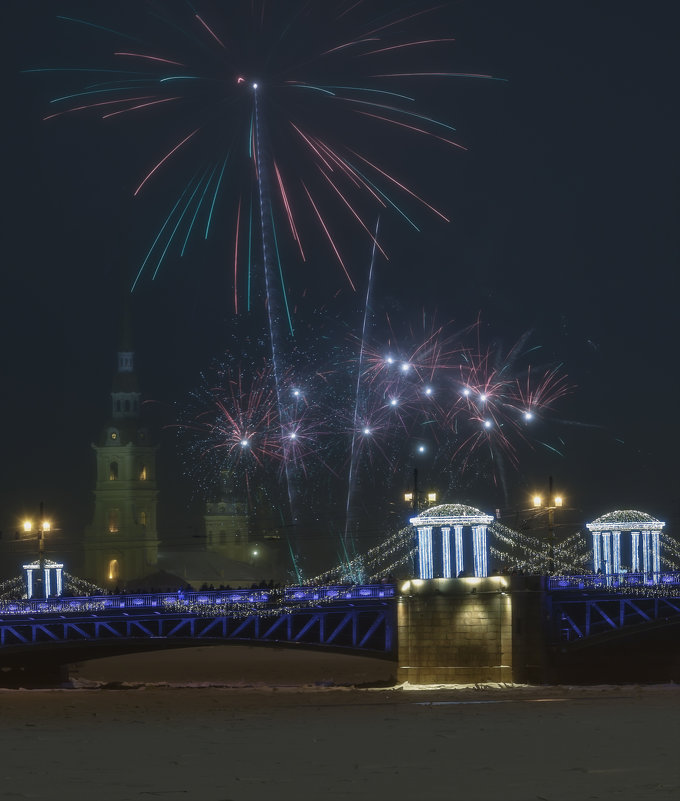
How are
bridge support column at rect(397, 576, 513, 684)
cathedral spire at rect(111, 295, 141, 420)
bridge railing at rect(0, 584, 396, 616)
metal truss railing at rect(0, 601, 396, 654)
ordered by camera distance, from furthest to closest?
cathedral spire at rect(111, 295, 141, 420) < bridge railing at rect(0, 584, 396, 616) < metal truss railing at rect(0, 601, 396, 654) < bridge support column at rect(397, 576, 513, 684)

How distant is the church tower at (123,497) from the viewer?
147 m

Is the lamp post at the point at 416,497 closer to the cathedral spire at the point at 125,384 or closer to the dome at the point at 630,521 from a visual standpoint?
the dome at the point at 630,521

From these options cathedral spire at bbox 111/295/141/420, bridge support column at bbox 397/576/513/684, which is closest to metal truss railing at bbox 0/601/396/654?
bridge support column at bbox 397/576/513/684

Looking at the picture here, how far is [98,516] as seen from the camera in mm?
150500

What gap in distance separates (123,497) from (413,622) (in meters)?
91.6

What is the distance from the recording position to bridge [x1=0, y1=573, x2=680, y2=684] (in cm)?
5944

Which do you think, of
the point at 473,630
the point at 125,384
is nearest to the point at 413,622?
the point at 473,630

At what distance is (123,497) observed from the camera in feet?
490

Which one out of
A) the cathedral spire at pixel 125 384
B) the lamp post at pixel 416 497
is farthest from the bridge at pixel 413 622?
the cathedral spire at pixel 125 384

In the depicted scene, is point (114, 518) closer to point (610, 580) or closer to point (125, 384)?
point (125, 384)

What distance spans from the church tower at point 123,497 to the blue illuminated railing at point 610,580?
86.0 m

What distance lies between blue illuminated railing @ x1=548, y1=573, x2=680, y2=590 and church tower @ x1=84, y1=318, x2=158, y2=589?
282ft

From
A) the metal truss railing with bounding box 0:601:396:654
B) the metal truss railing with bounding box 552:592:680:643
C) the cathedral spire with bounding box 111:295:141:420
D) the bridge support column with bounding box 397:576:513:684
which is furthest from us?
the cathedral spire with bounding box 111:295:141:420

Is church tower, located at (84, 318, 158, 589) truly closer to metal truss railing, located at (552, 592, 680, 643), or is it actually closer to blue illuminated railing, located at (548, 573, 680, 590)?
metal truss railing, located at (552, 592, 680, 643)
